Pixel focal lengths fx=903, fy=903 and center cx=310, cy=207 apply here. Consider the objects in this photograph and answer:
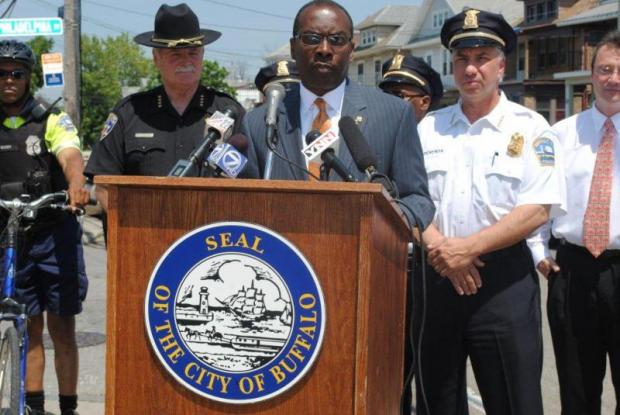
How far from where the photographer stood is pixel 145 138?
4.38 m

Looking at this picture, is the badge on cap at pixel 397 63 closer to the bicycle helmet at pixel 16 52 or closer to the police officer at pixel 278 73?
the police officer at pixel 278 73

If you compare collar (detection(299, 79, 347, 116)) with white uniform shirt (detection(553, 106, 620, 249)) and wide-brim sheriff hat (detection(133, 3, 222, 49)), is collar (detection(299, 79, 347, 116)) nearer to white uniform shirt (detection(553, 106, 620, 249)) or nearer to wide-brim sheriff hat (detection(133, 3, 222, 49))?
wide-brim sheriff hat (detection(133, 3, 222, 49))

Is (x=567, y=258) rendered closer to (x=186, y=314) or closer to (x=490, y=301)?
(x=490, y=301)

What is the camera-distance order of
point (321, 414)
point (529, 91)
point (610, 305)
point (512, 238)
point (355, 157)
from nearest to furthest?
point (321, 414)
point (355, 157)
point (512, 238)
point (610, 305)
point (529, 91)

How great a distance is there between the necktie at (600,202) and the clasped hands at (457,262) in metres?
0.69

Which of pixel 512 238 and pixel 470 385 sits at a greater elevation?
pixel 512 238

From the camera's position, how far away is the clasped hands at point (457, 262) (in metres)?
3.71

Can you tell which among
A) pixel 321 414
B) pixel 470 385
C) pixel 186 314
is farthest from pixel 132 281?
pixel 470 385

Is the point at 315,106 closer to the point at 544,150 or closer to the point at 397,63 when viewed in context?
the point at 544,150

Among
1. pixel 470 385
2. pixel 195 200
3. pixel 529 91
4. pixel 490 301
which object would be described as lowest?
pixel 470 385

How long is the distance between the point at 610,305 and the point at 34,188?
309 cm

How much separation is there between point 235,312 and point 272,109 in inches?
32.3

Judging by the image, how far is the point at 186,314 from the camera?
2.44 metres

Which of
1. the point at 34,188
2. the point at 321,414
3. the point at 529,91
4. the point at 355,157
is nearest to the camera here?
the point at 321,414
